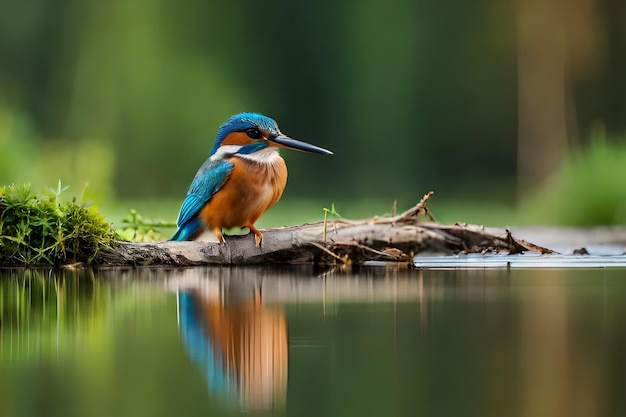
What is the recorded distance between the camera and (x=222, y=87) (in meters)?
11.8

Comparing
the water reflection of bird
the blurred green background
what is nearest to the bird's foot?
the water reflection of bird

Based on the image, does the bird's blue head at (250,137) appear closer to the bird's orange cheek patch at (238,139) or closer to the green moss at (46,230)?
the bird's orange cheek patch at (238,139)

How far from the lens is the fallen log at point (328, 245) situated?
4.18 m

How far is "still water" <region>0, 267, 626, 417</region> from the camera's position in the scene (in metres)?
1.71

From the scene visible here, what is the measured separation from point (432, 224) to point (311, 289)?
39.7 inches

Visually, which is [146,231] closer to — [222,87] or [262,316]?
[262,316]

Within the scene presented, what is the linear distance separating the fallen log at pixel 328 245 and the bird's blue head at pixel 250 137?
0.39 m

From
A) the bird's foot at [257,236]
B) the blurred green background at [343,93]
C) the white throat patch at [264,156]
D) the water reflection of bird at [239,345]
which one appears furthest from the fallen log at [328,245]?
the blurred green background at [343,93]

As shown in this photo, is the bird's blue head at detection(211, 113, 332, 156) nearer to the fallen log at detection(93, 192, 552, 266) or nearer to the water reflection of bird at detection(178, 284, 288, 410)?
the fallen log at detection(93, 192, 552, 266)

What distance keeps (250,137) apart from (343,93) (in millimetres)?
8792

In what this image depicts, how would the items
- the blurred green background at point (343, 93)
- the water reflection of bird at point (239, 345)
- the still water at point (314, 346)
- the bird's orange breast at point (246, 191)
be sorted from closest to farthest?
the still water at point (314, 346) < the water reflection of bird at point (239, 345) < the bird's orange breast at point (246, 191) < the blurred green background at point (343, 93)

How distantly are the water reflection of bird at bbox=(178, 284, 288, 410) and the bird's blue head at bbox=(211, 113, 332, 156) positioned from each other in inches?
40.0

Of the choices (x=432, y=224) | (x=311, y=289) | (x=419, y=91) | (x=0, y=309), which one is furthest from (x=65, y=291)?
(x=419, y=91)

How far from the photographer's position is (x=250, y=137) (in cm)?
410
